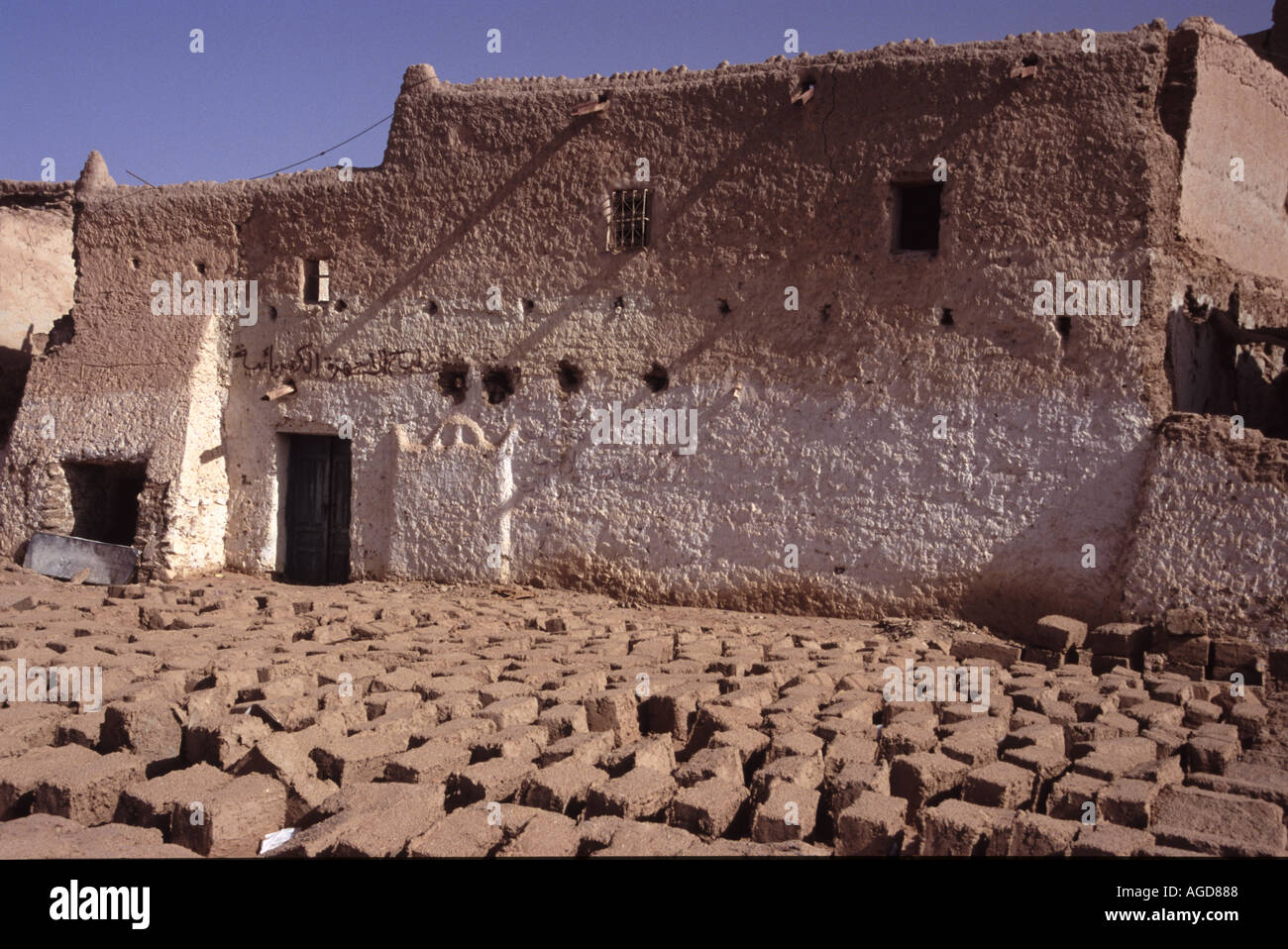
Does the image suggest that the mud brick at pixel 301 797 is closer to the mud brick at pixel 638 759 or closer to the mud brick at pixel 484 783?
the mud brick at pixel 484 783

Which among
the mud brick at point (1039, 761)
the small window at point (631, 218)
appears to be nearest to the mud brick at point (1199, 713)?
the mud brick at point (1039, 761)

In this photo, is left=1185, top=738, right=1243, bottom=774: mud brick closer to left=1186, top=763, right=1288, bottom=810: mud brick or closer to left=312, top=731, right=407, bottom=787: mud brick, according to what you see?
left=1186, top=763, right=1288, bottom=810: mud brick

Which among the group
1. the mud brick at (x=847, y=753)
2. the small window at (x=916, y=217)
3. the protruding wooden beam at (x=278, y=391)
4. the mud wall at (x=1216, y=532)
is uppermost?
the small window at (x=916, y=217)

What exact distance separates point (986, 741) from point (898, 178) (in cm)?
548

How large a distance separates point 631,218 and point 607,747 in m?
6.13

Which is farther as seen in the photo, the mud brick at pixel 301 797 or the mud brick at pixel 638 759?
the mud brick at pixel 638 759

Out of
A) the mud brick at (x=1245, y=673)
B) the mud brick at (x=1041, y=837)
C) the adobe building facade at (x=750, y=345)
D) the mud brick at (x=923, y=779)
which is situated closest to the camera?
the mud brick at (x=1041, y=837)

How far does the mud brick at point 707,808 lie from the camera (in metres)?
3.79

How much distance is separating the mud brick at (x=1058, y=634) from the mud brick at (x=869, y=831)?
3934mm

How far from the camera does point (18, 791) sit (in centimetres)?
410

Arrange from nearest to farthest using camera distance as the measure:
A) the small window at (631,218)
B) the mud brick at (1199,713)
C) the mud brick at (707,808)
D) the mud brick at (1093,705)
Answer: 1. the mud brick at (707,808)
2. the mud brick at (1093,705)
3. the mud brick at (1199,713)
4. the small window at (631,218)

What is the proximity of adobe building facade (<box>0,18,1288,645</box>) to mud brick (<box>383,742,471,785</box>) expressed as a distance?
4910 millimetres

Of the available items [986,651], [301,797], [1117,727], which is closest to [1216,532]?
[986,651]

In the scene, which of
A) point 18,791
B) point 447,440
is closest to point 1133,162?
point 447,440
